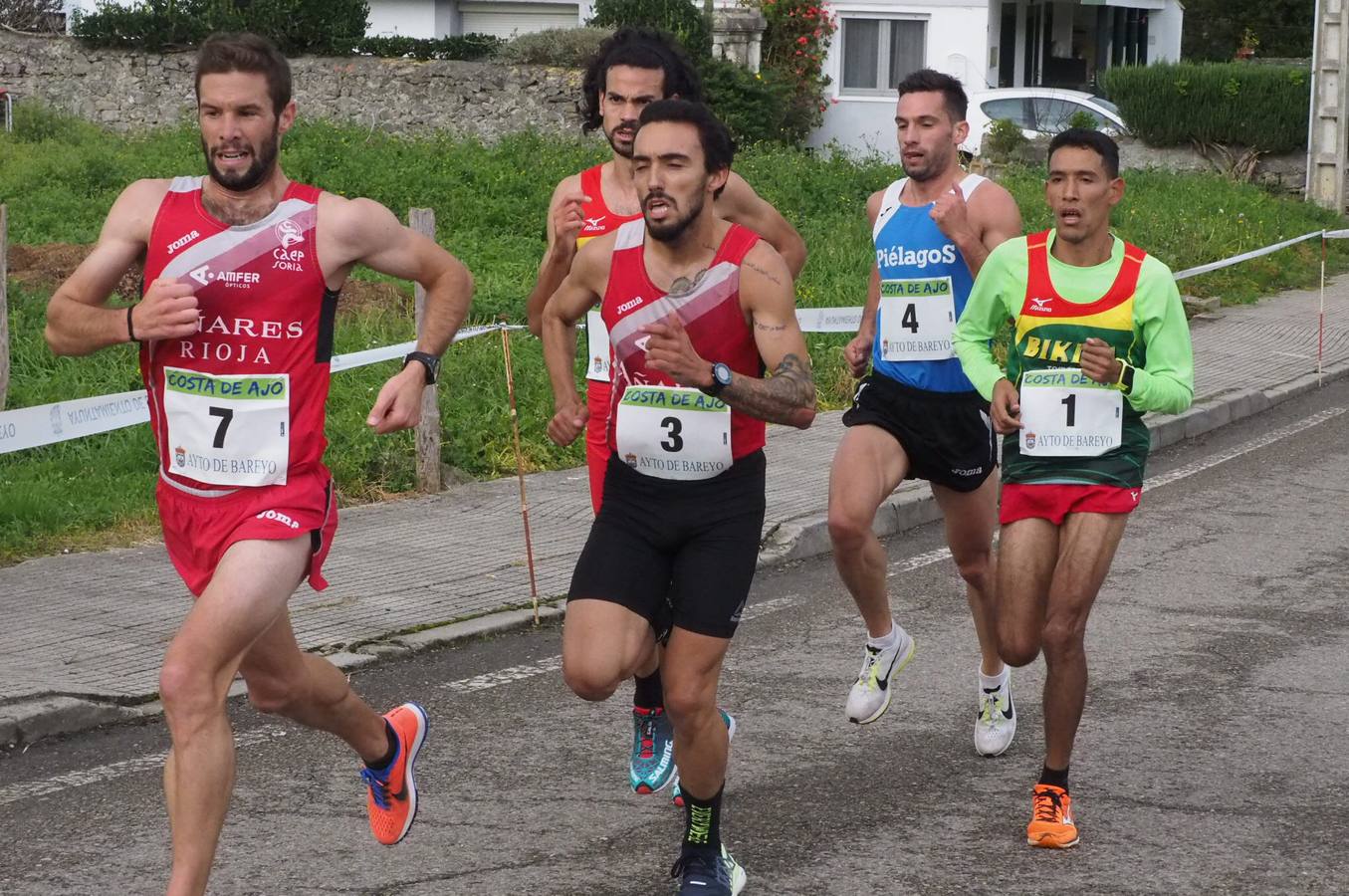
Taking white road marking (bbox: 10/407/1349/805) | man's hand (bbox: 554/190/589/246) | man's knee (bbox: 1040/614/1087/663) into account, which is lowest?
white road marking (bbox: 10/407/1349/805)

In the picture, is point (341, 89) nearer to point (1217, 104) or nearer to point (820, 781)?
point (1217, 104)

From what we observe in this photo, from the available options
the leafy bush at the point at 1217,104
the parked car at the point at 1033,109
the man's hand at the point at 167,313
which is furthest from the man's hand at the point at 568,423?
the parked car at the point at 1033,109

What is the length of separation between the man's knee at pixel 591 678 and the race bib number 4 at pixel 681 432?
0.58m

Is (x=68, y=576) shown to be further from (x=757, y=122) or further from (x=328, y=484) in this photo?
(x=757, y=122)

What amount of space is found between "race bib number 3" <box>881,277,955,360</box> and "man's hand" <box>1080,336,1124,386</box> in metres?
1.20

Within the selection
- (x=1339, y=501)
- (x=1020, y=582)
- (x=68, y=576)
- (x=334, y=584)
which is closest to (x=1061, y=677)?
(x=1020, y=582)

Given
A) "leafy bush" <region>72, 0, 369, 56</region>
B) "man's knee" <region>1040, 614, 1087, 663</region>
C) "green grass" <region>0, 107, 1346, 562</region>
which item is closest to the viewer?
"man's knee" <region>1040, 614, 1087, 663</region>

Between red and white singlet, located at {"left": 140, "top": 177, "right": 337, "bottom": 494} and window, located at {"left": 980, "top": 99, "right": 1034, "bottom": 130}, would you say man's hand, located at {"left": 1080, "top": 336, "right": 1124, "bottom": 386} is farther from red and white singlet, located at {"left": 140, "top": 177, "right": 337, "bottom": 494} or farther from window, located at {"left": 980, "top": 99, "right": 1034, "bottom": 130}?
window, located at {"left": 980, "top": 99, "right": 1034, "bottom": 130}

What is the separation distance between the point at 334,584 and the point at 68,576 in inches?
47.7

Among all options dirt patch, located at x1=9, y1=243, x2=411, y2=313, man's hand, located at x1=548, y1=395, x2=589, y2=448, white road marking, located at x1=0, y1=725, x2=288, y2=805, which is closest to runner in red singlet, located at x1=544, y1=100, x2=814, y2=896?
man's hand, located at x1=548, y1=395, x2=589, y2=448

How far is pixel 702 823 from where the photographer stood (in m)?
5.12

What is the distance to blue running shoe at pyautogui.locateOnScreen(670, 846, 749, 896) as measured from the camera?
16.6 ft

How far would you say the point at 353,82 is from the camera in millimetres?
28250

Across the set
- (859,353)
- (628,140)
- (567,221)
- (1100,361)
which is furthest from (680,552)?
(859,353)
